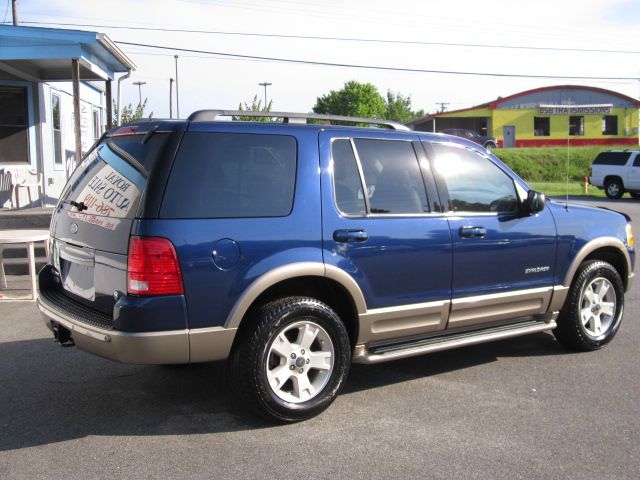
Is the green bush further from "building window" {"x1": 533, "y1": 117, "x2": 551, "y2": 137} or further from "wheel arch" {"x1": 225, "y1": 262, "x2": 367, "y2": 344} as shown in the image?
"wheel arch" {"x1": 225, "y1": 262, "x2": 367, "y2": 344}

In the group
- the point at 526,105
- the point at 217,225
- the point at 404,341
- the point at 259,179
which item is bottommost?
the point at 404,341

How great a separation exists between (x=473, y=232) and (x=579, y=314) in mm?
1504

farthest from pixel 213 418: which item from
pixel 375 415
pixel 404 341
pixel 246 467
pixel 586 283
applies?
pixel 586 283

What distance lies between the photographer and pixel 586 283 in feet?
18.6

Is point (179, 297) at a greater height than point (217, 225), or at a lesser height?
lesser

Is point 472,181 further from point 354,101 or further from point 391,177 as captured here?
point 354,101

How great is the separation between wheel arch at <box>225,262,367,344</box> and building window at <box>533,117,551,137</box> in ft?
177

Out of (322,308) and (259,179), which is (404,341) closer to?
(322,308)

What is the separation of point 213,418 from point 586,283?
3.37 m

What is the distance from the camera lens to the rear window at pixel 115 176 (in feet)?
12.9

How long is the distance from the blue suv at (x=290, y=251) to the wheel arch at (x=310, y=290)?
0.03 feet

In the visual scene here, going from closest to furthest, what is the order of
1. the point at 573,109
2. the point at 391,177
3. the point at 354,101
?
the point at 391,177 → the point at 573,109 → the point at 354,101

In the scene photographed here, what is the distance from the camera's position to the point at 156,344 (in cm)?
375

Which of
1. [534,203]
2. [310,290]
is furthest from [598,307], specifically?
[310,290]
